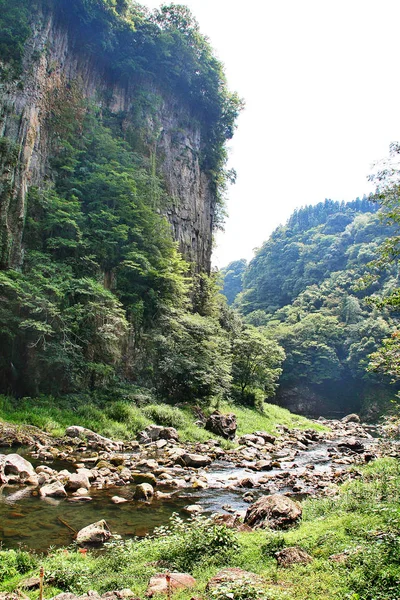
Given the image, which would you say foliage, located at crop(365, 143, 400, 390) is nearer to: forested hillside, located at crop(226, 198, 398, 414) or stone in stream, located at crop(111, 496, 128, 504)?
stone in stream, located at crop(111, 496, 128, 504)

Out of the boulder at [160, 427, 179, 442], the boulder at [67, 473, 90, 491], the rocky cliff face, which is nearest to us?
the boulder at [67, 473, 90, 491]

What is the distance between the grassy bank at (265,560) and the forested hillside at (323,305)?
88.7ft

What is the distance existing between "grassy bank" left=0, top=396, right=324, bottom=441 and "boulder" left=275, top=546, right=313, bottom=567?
12138 mm

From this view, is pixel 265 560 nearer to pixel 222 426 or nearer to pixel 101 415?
pixel 101 415

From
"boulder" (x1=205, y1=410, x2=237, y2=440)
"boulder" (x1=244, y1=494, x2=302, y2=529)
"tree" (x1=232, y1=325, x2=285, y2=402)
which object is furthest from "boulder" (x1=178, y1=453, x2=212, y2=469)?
"tree" (x1=232, y1=325, x2=285, y2=402)

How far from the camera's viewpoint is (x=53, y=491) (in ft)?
29.9

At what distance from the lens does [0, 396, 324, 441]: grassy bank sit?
52.0 feet

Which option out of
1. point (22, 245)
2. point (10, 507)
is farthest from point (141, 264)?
point (10, 507)

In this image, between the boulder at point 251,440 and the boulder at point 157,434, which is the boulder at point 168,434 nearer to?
the boulder at point 157,434

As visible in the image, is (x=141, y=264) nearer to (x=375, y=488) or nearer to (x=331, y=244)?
(x=375, y=488)

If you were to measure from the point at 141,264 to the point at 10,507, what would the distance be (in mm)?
19351

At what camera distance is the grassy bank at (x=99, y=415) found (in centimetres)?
1584

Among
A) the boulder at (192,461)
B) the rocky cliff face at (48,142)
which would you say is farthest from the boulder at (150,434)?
the rocky cliff face at (48,142)

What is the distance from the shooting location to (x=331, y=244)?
273 feet
